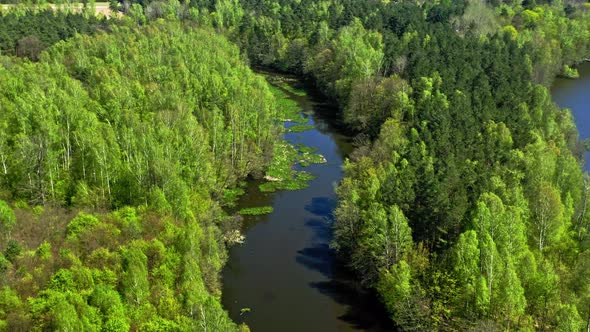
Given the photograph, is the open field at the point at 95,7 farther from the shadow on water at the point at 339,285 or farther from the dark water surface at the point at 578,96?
the shadow on water at the point at 339,285

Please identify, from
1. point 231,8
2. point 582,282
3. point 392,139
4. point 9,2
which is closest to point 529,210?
point 582,282

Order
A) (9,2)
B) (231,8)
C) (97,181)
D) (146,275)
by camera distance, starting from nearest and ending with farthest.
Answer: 1. (146,275)
2. (97,181)
3. (231,8)
4. (9,2)

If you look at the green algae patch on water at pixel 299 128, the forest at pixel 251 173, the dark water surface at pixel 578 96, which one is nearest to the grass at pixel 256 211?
the forest at pixel 251 173

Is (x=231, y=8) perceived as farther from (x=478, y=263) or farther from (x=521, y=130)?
(x=478, y=263)

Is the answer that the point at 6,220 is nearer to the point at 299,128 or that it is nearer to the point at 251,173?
the point at 251,173

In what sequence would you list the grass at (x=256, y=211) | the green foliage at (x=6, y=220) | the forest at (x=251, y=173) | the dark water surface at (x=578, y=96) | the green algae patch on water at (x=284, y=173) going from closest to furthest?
the forest at (x=251, y=173)
the green foliage at (x=6, y=220)
the grass at (x=256, y=211)
the green algae patch on water at (x=284, y=173)
the dark water surface at (x=578, y=96)

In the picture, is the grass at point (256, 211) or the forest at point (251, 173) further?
the grass at point (256, 211)

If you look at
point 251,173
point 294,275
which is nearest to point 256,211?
point 251,173
